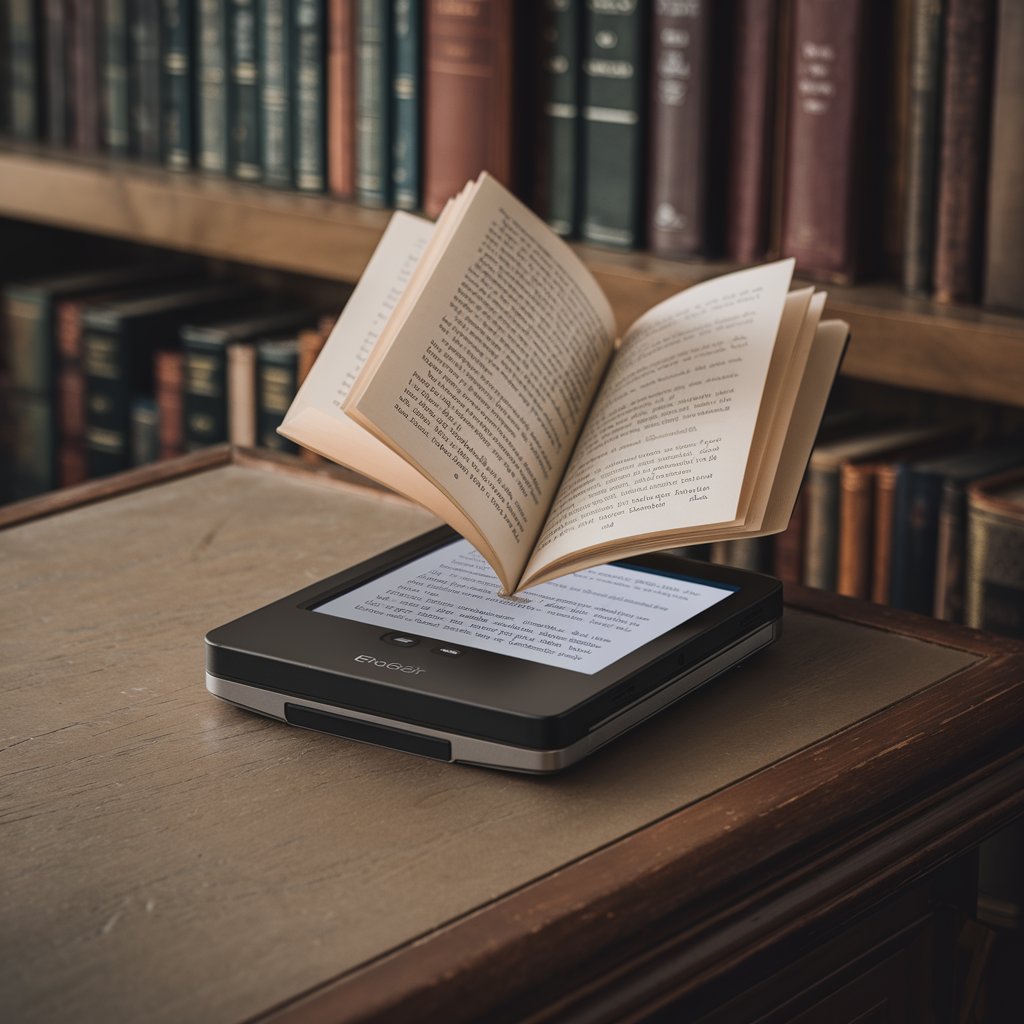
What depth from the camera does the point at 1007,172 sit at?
3.46 feet

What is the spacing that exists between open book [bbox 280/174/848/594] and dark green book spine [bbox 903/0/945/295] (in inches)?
16.5

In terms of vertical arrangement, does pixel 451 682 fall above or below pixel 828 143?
below

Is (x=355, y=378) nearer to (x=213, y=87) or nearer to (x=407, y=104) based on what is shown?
(x=407, y=104)

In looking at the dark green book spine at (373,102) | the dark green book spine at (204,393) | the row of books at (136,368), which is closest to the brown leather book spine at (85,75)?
the row of books at (136,368)

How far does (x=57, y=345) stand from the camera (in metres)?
1.67

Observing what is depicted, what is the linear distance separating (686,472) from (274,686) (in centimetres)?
18

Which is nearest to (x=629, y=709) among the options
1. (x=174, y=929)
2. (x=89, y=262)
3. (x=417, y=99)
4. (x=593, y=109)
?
(x=174, y=929)

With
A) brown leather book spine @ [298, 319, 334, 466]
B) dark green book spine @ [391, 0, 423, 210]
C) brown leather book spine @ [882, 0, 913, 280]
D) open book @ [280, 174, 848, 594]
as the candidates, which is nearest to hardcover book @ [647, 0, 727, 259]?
brown leather book spine @ [882, 0, 913, 280]

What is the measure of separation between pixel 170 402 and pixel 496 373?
98cm

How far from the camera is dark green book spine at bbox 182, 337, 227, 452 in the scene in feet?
5.07

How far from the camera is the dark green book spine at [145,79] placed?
1.56m

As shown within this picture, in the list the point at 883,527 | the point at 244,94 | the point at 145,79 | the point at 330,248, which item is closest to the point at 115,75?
the point at 145,79

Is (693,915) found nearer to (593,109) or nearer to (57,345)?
(593,109)

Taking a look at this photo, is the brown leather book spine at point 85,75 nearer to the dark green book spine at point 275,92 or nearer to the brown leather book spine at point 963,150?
the dark green book spine at point 275,92
